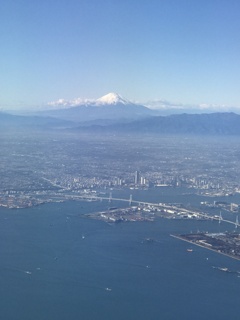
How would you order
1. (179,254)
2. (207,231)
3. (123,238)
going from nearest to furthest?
(179,254), (123,238), (207,231)

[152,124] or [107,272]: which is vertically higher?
[152,124]

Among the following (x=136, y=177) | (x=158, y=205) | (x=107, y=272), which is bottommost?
(x=107, y=272)

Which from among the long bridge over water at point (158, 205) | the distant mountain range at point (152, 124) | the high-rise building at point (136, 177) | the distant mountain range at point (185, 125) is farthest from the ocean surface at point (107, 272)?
the distant mountain range at point (185, 125)

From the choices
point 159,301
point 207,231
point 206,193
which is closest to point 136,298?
point 159,301

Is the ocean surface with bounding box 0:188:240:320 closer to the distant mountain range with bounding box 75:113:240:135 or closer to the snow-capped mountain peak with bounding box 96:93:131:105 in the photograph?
the distant mountain range with bounding box 75:113:240:135

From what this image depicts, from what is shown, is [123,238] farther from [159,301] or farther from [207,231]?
[159,301]

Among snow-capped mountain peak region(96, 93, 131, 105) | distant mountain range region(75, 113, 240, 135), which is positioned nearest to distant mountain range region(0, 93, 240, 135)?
distant mountain range region(75, 113, 240, 135)

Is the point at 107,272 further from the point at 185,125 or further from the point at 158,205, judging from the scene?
the point at 185,125

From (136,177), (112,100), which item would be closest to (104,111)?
(112,100)
